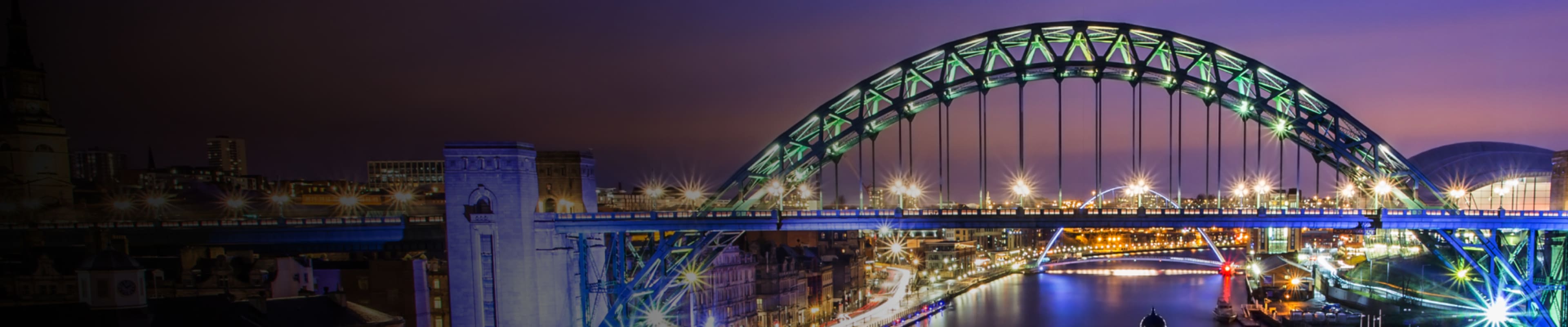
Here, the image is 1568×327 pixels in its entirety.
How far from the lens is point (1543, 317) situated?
99.2 feet

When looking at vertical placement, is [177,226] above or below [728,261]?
above

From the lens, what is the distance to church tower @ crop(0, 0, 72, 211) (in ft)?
143

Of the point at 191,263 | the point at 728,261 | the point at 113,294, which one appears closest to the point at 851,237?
the point at 728,261

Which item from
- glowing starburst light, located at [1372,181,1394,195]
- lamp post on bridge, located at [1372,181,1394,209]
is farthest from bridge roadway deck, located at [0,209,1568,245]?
glowing starburst light, located at [1372,181,1394,195]

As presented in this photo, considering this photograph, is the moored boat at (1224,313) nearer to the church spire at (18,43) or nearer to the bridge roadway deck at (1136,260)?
the bridge roadway deck at (1136,260)

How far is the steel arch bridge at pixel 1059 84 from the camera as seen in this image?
104 feet

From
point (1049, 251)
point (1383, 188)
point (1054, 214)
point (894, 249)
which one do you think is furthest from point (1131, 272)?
point (1054, 214)

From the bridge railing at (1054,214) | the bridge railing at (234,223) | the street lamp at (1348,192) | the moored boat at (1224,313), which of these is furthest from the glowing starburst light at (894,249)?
the bridge railing at (234,223)

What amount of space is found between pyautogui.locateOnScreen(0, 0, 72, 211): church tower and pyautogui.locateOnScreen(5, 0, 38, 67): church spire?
23mm

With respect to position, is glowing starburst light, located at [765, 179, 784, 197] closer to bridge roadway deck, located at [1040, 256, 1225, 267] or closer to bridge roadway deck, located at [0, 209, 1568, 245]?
bridge roadway deck, located at [0, 209, 1568, 245]

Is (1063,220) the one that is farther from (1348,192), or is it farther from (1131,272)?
(1131,272)

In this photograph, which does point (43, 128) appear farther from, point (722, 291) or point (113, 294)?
point (722, 291)

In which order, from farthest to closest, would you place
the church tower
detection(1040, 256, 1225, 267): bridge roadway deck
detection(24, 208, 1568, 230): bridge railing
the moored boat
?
detection(1040, 256, 1225, 267): bridge roadway deck < the moored boat < the church tower < detection(24, 208, 1568, 230): bridge railing

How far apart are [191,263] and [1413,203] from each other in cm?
5769
